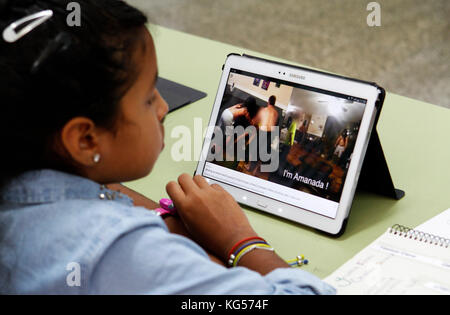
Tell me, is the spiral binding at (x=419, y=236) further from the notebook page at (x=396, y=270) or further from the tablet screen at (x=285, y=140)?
the tablet screen at (x=285, y=140)

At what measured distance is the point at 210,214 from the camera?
0.91 m

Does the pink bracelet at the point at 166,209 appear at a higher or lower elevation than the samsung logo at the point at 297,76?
lower

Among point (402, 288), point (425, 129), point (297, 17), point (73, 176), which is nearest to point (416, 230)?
point (402, 288)

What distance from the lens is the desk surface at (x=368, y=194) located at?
3.07 ft

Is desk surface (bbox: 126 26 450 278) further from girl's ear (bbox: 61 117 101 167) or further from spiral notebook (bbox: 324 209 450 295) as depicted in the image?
girl's ear (bbox: 61 117 101 167)

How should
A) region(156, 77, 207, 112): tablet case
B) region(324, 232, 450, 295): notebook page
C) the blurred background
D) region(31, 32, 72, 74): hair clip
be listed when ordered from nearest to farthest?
region(31, 32, 72, 74): hair clip < region(324, 232, 450, 295): notebook page < region(156, 77, 207, 112): tablet case < the blurred background

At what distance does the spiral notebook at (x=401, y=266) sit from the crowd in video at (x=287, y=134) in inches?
4.7

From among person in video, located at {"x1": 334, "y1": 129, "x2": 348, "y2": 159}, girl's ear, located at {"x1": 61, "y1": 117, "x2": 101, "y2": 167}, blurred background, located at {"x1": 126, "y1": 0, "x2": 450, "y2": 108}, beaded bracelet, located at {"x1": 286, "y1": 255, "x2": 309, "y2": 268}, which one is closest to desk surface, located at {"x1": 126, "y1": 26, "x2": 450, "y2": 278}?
beaded bracelet, located at {"x1": 286, "y1": 255, "x2": 309, "y2": 268}

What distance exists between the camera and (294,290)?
0.73m

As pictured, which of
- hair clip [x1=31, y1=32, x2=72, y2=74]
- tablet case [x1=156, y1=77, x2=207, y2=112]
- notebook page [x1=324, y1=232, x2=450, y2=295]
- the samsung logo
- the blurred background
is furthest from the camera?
the blurred background

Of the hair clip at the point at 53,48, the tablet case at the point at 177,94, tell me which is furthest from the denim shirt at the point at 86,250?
the tablet case at the point at 177,94

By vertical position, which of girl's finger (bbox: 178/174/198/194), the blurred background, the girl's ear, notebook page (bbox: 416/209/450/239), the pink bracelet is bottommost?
the pink bracelet

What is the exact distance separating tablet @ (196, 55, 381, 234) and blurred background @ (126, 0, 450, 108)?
6.50ft

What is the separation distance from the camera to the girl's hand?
2.89ft
